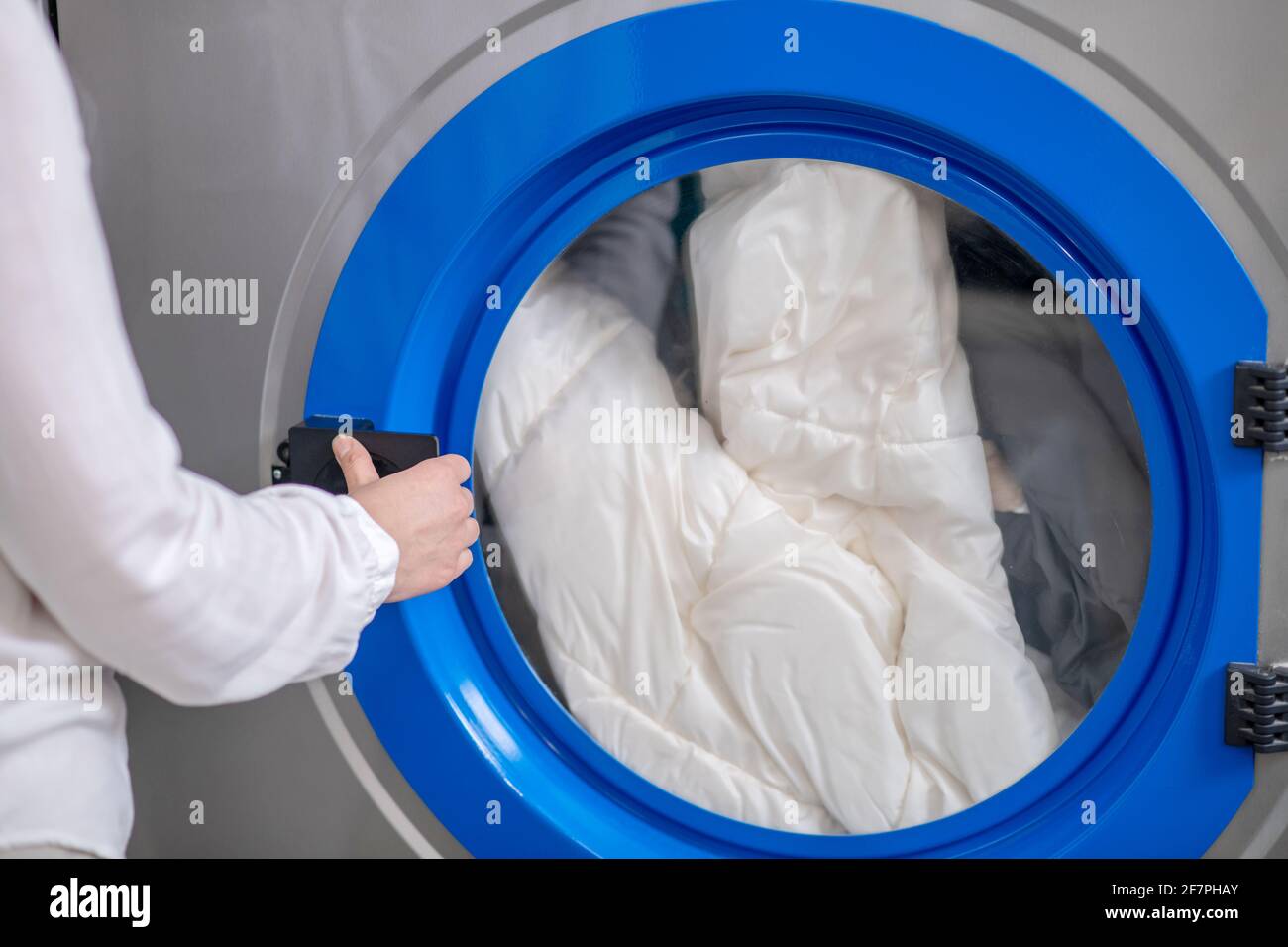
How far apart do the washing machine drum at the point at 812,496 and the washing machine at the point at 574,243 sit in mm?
21

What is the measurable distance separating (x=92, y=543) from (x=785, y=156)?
2.10ft

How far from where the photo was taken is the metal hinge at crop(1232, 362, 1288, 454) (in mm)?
855

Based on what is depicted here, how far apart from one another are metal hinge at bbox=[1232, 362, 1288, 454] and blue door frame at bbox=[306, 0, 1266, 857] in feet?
0.04

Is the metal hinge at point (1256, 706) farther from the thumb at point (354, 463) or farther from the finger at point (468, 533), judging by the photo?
the thumb at point (354, 463)

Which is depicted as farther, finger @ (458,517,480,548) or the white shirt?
finger @ (458,517,480,548)

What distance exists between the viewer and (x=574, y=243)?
3.26ft

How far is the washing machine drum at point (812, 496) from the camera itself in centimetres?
95

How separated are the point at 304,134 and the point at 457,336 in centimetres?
23
